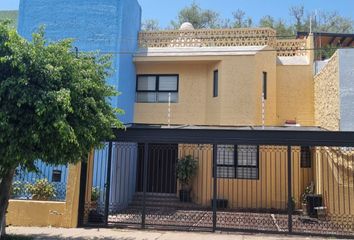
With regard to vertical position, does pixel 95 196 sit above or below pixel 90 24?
below

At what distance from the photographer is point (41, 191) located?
12.2m

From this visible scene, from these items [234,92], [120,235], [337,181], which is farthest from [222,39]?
[120,235]

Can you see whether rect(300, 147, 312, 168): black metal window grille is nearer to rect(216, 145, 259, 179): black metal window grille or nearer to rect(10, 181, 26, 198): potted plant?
rect(216, 145, 259, 179): black metal window grille

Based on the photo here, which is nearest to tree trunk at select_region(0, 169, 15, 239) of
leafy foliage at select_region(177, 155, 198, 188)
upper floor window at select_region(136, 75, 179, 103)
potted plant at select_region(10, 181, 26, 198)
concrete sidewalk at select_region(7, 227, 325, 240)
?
concrete sidewalk at select_region(7, 227, 325, 240)

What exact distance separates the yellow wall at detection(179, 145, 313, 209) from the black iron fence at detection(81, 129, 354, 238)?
0.04m

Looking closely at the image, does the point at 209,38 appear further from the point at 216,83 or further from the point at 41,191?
the point at 41,191

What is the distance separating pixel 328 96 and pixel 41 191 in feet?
36.0

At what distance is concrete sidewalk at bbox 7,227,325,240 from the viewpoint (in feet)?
33.3

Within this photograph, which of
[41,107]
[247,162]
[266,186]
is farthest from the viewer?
[247,162]

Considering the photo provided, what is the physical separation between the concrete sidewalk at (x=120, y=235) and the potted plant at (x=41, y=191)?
1211 mm

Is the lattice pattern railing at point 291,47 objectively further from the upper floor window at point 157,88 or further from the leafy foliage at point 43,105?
the leafy foliage at point 43,105

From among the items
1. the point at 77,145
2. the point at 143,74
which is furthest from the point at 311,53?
the point at 77,145

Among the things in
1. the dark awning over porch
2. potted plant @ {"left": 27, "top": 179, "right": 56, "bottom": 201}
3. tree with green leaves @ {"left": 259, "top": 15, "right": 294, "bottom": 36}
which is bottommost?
potted plant @ {"left": 27, "top": 179, "right": 56, "bottom": 201}

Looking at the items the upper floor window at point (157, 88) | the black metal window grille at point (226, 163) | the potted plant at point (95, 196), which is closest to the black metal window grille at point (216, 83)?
the upper floor window at point (157, 88)
